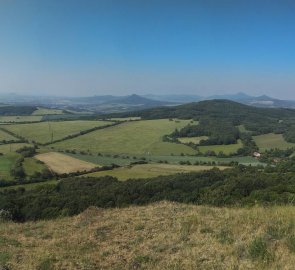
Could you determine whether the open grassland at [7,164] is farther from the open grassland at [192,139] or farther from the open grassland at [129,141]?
the open grassland at [192,139]

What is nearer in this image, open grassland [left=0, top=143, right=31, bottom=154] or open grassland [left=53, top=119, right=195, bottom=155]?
open grassland [left=0, top=143, right=31, bottom=154]

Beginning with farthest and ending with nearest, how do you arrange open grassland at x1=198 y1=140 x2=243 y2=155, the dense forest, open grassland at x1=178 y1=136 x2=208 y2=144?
open grassland at x1=178 y1=136 x2=208 y2=144 → open grassland at x1=198 y1=140 x2=243 y2=155 → the dense forest

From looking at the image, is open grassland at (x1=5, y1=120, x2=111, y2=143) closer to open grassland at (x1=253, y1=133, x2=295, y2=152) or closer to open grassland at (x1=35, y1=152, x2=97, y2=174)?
open grassland at (x1=35, y1=152, x2=97, y2=174)

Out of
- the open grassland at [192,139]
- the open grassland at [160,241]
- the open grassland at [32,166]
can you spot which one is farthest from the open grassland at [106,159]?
the open grassland at [160,241]

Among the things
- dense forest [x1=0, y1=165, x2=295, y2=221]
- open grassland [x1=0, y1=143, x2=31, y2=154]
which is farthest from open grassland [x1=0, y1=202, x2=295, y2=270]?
open grassland [x1=0, y1=143, x2=31, y2=154]

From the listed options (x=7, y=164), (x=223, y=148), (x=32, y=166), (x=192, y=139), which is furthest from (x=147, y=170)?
(x=192, y=139)

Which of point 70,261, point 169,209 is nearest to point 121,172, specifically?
point 169,209
